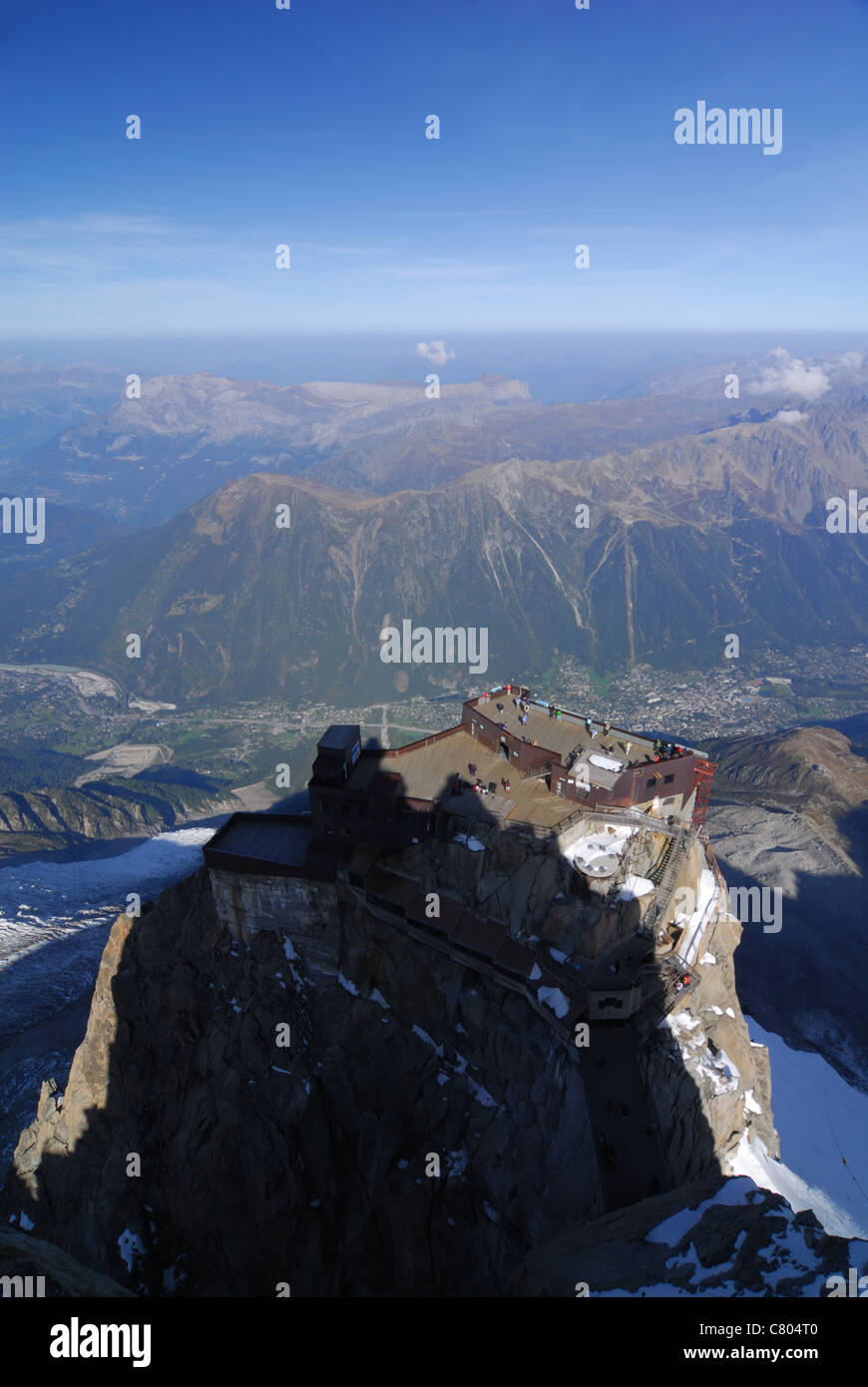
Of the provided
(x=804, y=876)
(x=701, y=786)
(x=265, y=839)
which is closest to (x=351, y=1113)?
(x=265, y=839)

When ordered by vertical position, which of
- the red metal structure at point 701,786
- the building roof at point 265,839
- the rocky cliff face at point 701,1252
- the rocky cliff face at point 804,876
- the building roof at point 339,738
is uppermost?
the building roof at point 339,738

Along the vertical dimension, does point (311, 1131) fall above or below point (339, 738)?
below

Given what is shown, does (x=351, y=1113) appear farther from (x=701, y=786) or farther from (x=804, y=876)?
(x=804, y=876)

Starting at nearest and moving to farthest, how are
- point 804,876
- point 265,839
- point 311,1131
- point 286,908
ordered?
point 311,1131, point 286,908, point 265,839, point 804,876

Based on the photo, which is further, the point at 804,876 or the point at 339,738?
the point at 804,876

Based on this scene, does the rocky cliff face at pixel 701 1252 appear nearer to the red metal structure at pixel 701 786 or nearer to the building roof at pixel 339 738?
the red metal structure at pixel 701 786

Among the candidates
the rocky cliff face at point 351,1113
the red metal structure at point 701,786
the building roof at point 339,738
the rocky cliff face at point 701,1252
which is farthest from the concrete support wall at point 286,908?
the red metal structure at point 701,786

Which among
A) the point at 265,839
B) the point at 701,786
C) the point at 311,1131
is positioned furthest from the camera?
the point at 265,839
